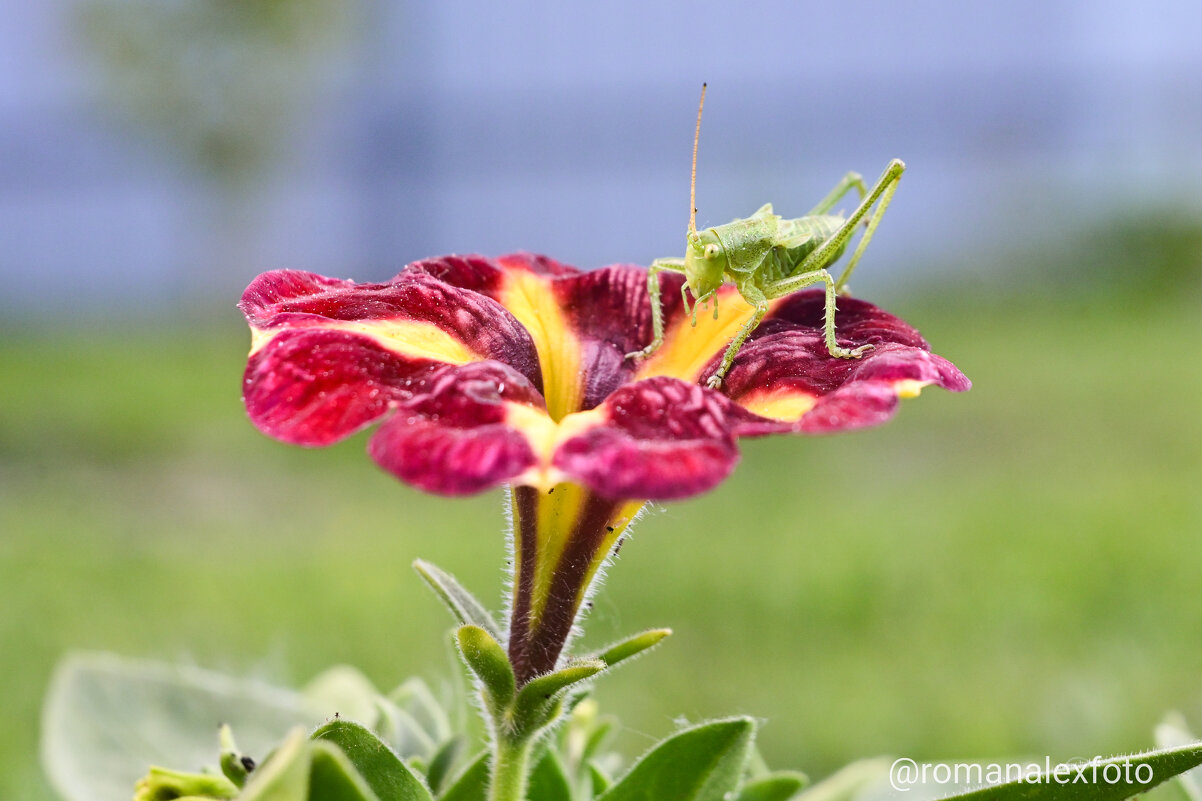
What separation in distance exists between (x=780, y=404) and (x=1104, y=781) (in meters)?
0.25

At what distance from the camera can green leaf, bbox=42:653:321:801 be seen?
0.87m

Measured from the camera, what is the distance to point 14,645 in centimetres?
257

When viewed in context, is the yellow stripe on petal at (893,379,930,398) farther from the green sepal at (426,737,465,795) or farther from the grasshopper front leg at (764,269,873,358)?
the green sepal at (426,737,465,795)

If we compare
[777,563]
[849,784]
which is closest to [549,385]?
[849,784]

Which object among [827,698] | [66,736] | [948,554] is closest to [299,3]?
[948,554]

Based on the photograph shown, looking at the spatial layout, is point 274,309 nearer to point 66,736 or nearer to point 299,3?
point 66,736

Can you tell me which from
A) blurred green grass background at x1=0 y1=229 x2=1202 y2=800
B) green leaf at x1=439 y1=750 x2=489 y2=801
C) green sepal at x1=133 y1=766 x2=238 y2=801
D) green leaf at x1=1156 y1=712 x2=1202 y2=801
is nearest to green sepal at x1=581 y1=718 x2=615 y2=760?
blurred green grass background at x1=0 y1=229 x2=1202 y2=800

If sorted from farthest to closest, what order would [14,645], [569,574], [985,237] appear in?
1. [985,237]
2. [14,645]
3. [569,574]

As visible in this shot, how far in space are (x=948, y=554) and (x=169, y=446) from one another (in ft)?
9.70

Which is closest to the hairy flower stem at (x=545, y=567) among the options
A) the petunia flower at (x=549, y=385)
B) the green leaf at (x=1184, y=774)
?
the petunia flower at (x=549, y=385)

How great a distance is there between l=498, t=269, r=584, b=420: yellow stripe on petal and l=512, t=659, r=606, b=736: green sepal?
0.18m

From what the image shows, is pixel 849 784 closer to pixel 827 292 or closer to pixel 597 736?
pixel 597 736

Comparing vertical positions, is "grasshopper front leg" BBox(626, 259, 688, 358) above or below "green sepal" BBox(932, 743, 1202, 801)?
above

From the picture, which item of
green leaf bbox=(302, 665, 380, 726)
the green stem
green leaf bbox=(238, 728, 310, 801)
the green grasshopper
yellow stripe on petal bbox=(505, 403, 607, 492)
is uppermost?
the green grasshopper
